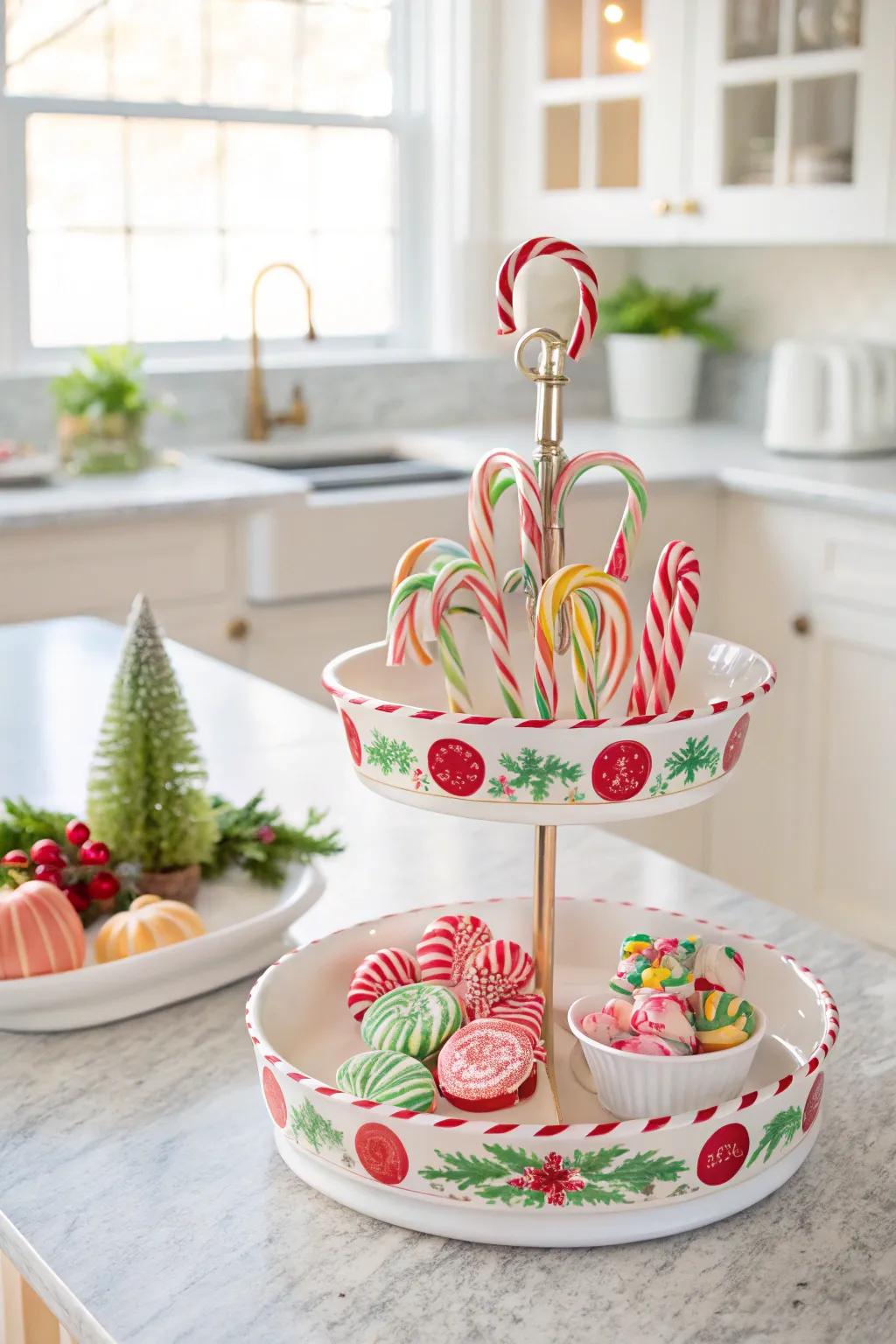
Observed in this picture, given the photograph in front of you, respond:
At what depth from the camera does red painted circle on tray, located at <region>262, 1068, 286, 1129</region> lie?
2.60 ft

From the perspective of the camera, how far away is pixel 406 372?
367 centimetres

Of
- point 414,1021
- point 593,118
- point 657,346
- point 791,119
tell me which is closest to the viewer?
point 414,1021

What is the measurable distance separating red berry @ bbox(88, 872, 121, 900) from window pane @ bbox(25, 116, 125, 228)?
2.54 metres

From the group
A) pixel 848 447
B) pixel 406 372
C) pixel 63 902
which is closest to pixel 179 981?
pixel 63 902

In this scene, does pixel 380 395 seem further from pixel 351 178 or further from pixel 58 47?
pixel 58 47

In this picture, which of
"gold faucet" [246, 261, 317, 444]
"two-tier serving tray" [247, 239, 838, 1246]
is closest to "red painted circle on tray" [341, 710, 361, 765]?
"two-tier serving tray" [247, 239, 838, 1246]

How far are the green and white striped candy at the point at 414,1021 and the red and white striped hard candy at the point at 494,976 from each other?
0.04ft

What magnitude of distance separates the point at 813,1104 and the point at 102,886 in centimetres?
48

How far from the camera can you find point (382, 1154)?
29.5 inches

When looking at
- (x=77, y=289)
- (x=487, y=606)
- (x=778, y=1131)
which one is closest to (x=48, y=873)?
(x=487, y=606)

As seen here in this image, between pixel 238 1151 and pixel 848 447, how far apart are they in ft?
8.55

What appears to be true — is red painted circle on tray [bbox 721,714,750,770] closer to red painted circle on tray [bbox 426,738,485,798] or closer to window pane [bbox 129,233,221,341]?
red painted circle on tray [bbox 426,738,485,798]

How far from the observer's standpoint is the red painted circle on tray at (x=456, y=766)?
76 centimetres

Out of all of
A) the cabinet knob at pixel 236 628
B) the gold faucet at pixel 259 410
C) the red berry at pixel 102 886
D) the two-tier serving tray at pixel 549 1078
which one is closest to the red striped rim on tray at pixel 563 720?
the two-tier serving tray at pixel 549 1078
